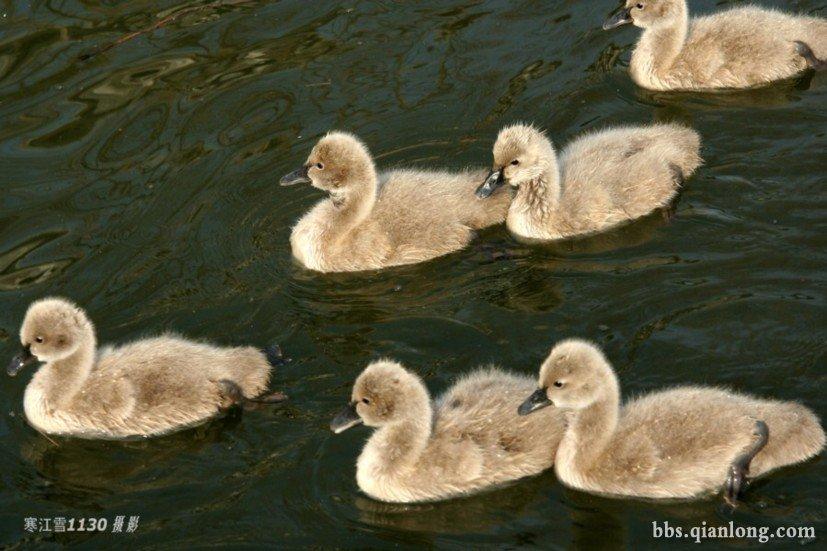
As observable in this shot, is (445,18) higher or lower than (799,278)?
higher

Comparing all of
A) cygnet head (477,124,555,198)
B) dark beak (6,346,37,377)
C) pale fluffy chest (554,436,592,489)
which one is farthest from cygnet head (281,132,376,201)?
pale fluffy chest (554,436,592,489)

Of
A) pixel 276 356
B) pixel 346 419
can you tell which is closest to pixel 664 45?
pixel 276 356

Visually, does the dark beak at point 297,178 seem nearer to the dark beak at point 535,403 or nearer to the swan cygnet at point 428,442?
the swan cygnet at point 428,442

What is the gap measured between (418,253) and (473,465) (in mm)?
2181

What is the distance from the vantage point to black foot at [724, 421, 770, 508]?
21.5 feet

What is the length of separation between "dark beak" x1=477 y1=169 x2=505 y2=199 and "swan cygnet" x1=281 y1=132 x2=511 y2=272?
7.5 inches

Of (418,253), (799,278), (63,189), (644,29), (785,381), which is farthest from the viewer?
(644,29)

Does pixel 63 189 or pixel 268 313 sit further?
pixel 63 189

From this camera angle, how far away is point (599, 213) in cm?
880

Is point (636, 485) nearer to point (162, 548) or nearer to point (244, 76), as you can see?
point (162, 548)

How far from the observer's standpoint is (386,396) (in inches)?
268

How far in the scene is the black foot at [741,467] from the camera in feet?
21.5

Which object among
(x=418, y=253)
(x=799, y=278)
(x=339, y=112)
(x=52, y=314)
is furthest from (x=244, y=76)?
(x=799, y=278)

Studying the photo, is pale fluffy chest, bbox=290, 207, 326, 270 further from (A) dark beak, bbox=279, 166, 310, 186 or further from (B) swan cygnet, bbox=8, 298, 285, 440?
(B) swan cygnet, bbox=8, 298, 285, 440
